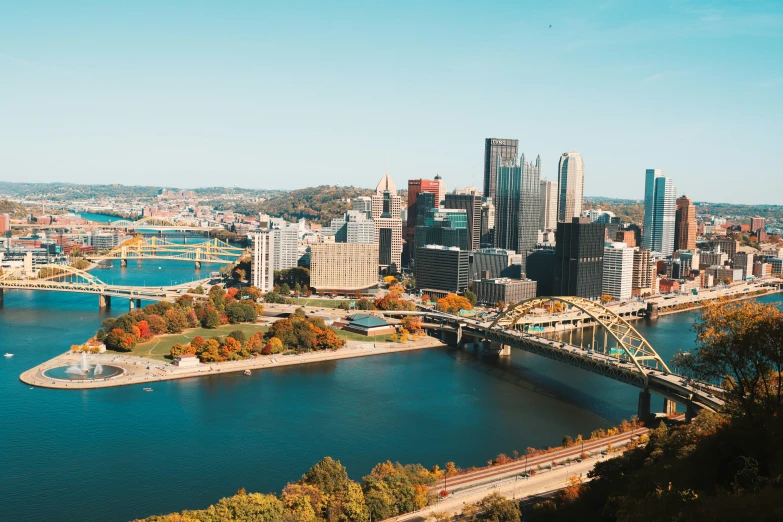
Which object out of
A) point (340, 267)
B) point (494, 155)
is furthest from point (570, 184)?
point (340, 267)

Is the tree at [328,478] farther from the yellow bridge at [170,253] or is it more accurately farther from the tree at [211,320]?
the yellow bridge at [170,253]

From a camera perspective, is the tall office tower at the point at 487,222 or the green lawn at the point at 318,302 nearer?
the green lawn at the point at 318,302

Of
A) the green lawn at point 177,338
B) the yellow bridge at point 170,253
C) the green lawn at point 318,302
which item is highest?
the yellow bridge at point 170,253

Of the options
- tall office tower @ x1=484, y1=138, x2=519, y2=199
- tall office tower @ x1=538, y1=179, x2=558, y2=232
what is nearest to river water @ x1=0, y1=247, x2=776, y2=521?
tall office tower @ x1=484, y1=138, x2=519, y2=199

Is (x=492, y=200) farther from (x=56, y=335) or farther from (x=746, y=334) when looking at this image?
(x=746, y=334)

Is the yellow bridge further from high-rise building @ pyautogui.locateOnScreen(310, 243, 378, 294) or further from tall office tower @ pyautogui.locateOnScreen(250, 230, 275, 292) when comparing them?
high-rise building @ pyautogui.locateOnScreen(310, 243, 378, 294)

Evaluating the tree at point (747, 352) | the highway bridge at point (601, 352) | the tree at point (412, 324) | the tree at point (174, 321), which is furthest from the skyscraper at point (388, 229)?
the tree at point (747, 352)

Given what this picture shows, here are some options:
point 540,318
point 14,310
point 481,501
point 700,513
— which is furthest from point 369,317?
point 700,513
